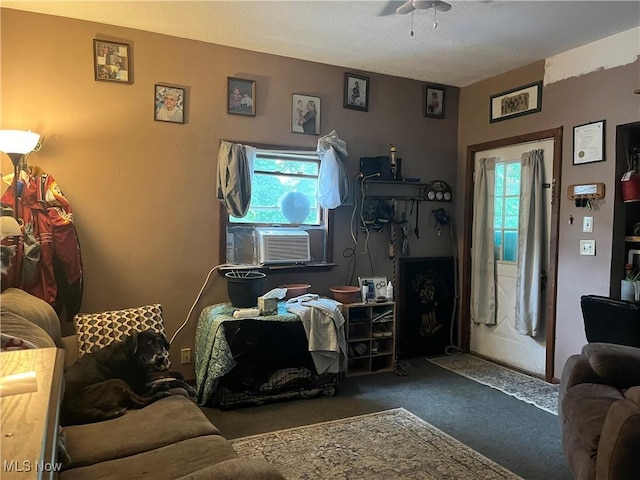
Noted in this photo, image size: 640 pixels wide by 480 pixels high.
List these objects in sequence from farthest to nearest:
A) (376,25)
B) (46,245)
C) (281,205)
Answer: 1. (281,205)
2. (376,25)
3. (46,245)

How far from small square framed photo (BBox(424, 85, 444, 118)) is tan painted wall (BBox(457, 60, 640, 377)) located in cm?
62

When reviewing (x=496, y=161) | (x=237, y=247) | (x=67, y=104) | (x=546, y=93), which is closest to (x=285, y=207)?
(x=237, y=247)

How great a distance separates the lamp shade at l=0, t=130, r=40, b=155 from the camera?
2.63 metres

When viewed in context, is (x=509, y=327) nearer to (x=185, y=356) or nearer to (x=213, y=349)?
(x=213, y=349)

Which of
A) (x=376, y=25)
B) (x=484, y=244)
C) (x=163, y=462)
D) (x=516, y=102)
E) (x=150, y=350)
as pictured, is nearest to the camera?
(x=163, y=462)

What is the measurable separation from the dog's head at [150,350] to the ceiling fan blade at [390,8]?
235 centimetres

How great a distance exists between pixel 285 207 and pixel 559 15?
2318 millimetres

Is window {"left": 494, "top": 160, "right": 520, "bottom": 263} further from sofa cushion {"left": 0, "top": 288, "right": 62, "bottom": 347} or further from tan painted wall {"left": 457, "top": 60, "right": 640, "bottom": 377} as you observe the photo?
sofa cushion {"left": 0, "top": 288, "right": 62, "bottom": 347}

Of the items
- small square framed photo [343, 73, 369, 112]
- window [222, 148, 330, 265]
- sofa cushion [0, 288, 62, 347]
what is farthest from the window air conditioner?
sofa cushion [0, 288, 62, 347]

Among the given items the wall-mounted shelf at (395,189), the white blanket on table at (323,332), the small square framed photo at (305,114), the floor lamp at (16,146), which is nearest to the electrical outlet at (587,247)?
the wall-mounted shelf at (395,189)

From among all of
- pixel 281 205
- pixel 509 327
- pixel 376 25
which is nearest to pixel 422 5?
pixel 376 25

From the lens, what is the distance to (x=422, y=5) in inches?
105

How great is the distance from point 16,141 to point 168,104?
1.07m

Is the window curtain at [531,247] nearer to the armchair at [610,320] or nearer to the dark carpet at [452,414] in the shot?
the armchair at [610,320]
